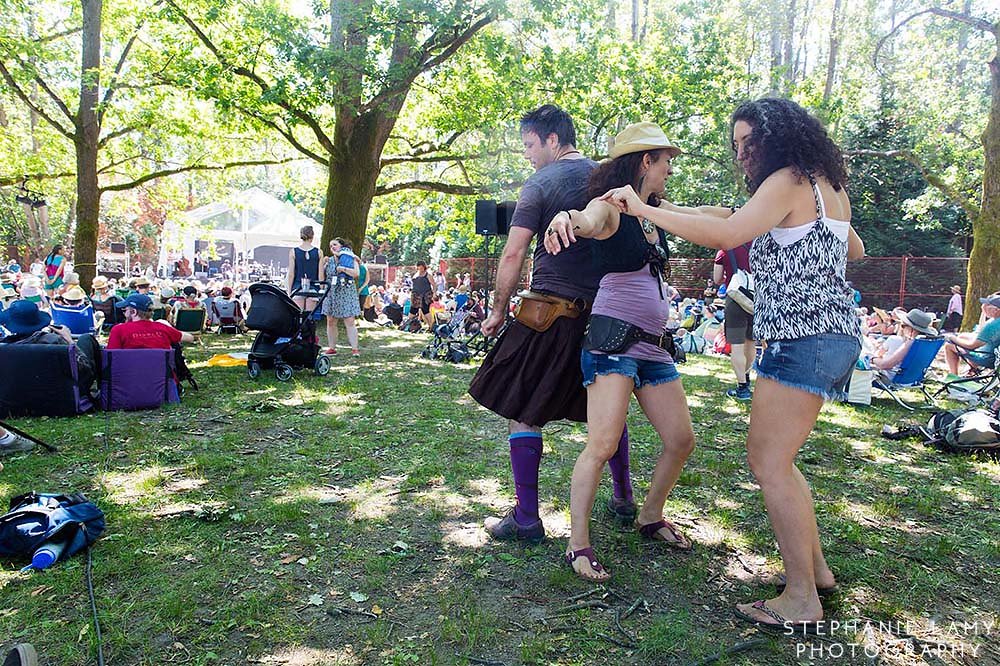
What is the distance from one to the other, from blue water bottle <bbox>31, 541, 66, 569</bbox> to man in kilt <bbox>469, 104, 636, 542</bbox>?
1.83 m

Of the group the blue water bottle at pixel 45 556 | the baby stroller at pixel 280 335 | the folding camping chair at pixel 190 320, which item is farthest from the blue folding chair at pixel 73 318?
the blue water bottle at pixel 45 556

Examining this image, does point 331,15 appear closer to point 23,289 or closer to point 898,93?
point 23,289

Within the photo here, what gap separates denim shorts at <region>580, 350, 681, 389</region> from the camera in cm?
262

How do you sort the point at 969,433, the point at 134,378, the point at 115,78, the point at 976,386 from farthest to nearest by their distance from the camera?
the point at 115,78, the point at 976,386, the point at 134,378, the point at 969,433

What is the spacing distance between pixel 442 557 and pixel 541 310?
45.4 inches

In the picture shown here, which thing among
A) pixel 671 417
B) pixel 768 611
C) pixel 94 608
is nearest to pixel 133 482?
pixel 94 608

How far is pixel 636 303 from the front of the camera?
2645mm

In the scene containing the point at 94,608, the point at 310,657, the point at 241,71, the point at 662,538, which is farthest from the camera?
the point at 241,71

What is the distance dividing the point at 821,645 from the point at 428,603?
4.51 feet

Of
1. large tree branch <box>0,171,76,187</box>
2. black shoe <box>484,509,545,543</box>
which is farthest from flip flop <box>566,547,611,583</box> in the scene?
large tree branch <box>0,171,76,187</box>

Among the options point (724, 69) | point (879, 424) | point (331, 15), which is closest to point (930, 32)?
point (724, 69)

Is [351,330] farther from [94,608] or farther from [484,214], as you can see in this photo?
[94,608]

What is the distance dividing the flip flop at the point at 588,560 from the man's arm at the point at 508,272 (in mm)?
983

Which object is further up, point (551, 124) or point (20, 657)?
point (551, 124)
